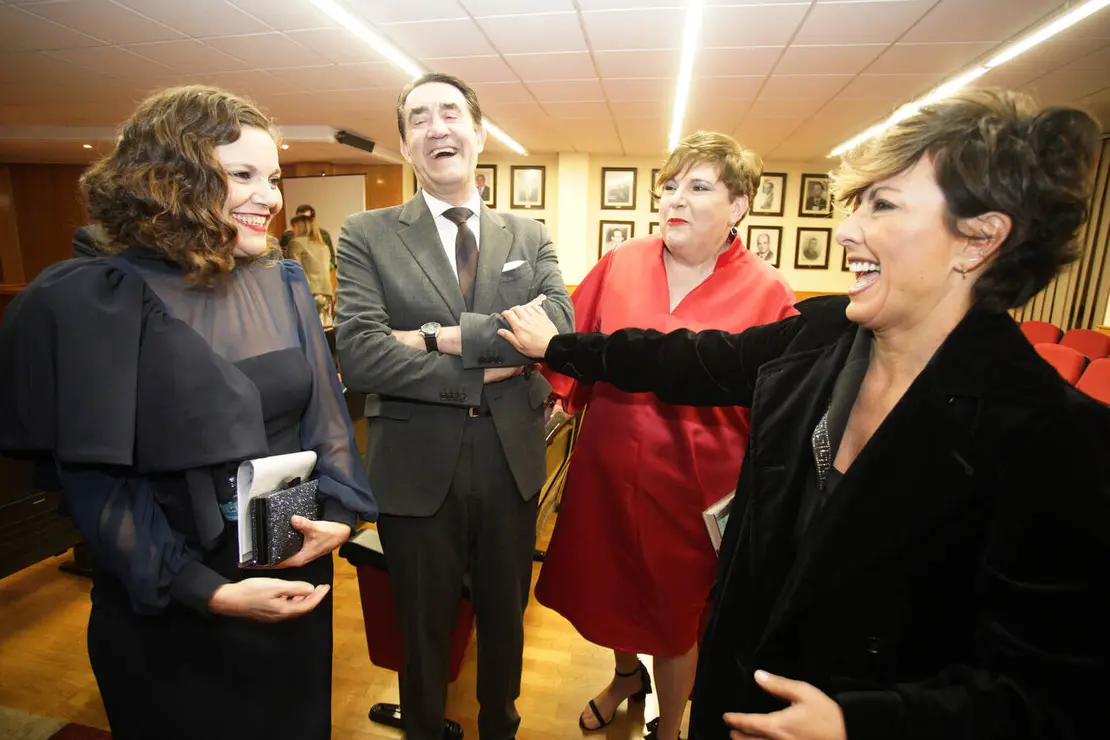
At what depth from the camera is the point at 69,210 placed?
11.9 m

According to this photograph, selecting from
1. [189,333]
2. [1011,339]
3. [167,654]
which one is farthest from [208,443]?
[1011,339]

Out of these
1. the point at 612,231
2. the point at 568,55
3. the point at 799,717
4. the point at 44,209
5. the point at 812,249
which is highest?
the point at 568,55

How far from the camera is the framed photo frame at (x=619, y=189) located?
9.66 m

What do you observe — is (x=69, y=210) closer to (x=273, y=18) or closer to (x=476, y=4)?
(x=273, y=18)

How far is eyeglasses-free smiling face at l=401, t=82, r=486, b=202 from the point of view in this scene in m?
1.57

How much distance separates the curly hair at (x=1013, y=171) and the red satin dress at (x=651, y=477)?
862 mm

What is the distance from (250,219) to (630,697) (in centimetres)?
213

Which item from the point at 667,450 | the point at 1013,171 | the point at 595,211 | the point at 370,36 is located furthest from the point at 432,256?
the point at 595,211

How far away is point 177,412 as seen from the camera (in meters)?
1.01

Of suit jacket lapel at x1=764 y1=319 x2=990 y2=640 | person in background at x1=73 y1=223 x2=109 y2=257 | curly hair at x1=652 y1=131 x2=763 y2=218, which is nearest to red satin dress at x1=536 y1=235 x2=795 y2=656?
curly hair at x1=652 y1=131 x2=763 y2=218

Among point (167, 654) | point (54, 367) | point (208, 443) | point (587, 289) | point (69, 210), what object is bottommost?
point (167, 654)

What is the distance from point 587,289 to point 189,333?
1209 mm

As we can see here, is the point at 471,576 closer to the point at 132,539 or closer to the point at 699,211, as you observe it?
the point at 132,539

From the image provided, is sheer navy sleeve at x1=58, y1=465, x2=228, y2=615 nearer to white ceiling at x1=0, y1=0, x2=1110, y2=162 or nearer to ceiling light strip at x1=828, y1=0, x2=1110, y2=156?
ceiling light strip at x1=828, y1=0, x2=1110, y2=156
